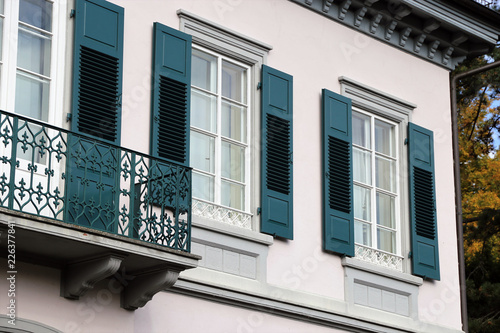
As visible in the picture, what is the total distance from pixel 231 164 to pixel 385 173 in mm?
3044

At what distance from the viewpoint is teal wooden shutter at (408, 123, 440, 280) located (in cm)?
1564

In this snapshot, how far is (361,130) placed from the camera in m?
15.7

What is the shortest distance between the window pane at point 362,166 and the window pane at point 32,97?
5.06 m

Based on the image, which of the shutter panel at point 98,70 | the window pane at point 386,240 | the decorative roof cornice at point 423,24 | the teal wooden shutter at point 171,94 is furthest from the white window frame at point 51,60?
the window pane at point 386,240

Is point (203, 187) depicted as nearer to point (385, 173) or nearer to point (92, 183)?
point (92, 183)

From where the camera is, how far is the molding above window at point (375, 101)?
15492 mm

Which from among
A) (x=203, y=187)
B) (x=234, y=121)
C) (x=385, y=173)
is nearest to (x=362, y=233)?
(x=385, y=173)

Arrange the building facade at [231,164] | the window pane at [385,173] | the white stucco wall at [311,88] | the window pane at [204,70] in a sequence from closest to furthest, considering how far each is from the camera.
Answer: the building facade at [231,164] → the white stucco wall at [311,88] → the window pane at [204,70] → the window pane at [385,173]

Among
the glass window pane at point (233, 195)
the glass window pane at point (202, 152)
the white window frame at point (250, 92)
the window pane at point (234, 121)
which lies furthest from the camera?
the window pane at point (234, 121)

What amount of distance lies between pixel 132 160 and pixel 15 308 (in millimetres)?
1960

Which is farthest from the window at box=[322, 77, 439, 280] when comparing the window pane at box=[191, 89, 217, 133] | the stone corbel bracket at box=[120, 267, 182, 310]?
the stone corbel bracket at box=[120, 267, 182, 310]

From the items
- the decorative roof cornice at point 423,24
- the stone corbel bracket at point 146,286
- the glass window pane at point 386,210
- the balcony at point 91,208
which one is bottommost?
the stone corbel bracket at point 146,286

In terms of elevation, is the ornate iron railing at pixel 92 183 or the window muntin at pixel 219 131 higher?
the window muntin at pixel 219 131

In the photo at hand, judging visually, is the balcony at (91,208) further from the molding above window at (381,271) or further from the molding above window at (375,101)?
the molding above window at (375,101)
